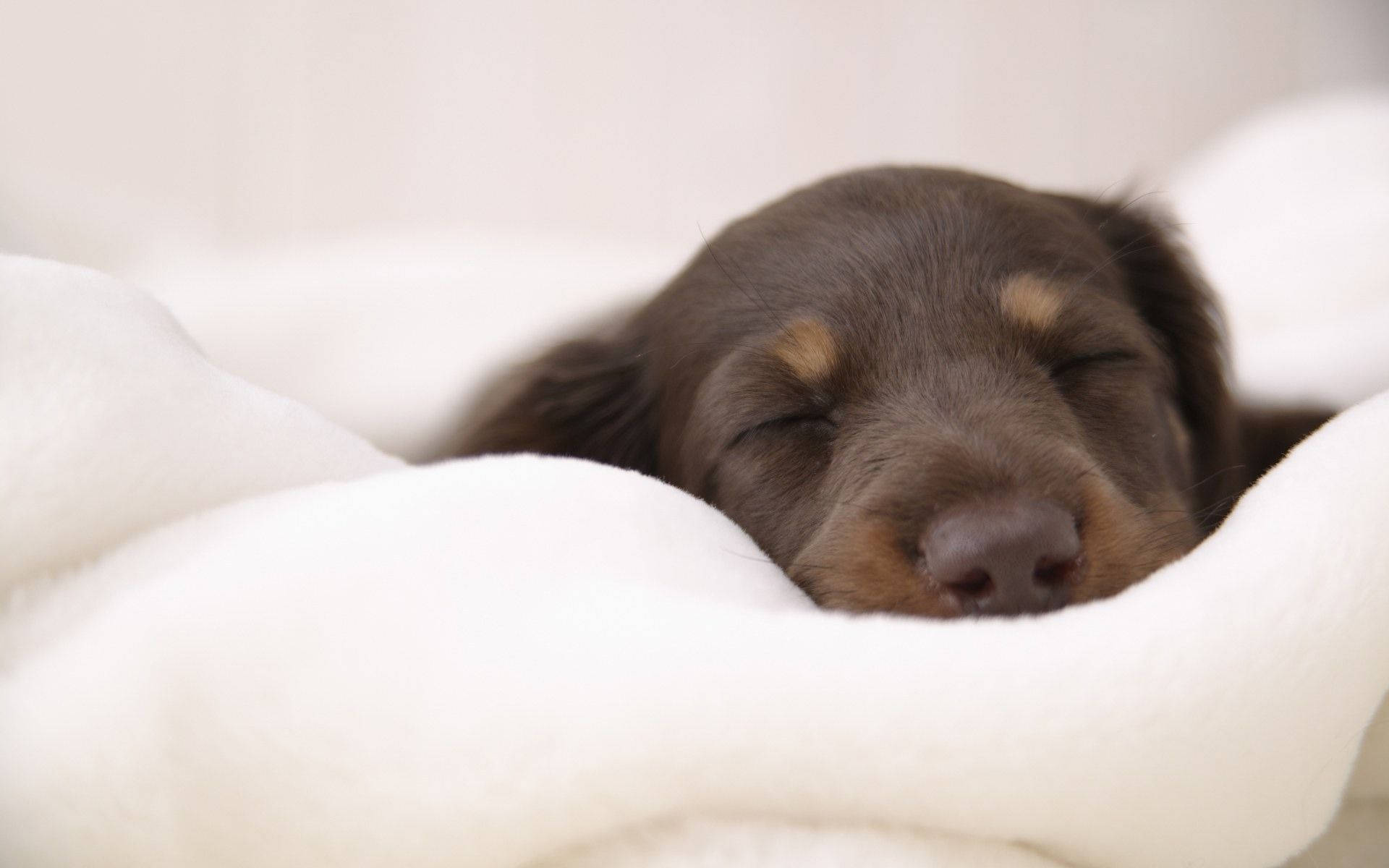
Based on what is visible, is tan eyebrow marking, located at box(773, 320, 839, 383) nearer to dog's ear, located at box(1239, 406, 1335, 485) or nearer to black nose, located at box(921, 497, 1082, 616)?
black nose, located at box(921, 497, 1082, 616)

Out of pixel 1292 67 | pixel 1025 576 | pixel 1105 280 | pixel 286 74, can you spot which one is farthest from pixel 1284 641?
pixel 1292 67

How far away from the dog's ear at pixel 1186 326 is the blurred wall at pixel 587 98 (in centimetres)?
156

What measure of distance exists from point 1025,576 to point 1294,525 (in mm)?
213

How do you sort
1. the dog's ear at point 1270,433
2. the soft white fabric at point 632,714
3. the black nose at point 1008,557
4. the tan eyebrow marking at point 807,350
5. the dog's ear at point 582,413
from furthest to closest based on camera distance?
the dog's ear at point 1270,433, the dog's ear at point 582,413, the tan eyebrow marking at point 807,350, the black nose at point 1008,557, the soft white fabric at point 632,714

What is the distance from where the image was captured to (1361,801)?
3.05 feet

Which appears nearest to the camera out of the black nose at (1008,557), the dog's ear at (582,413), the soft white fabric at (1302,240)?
the black nose at (1008,557)

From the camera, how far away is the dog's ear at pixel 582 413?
1.74 m

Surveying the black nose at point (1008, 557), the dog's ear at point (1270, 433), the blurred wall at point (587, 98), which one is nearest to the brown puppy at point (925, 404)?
the black nose at point (1008, 557)

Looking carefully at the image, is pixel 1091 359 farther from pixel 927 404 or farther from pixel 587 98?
pixel 587 98

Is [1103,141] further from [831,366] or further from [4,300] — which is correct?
[4,300]

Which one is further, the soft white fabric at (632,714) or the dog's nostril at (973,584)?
the dog's nostril at (973,584)

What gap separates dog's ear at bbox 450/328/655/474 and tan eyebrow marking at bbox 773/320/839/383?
415 millimetres

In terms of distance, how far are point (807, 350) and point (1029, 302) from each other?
0.28 m

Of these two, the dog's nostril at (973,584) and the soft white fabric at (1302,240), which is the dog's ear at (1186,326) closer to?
the soft white fabric at (1302,240)
